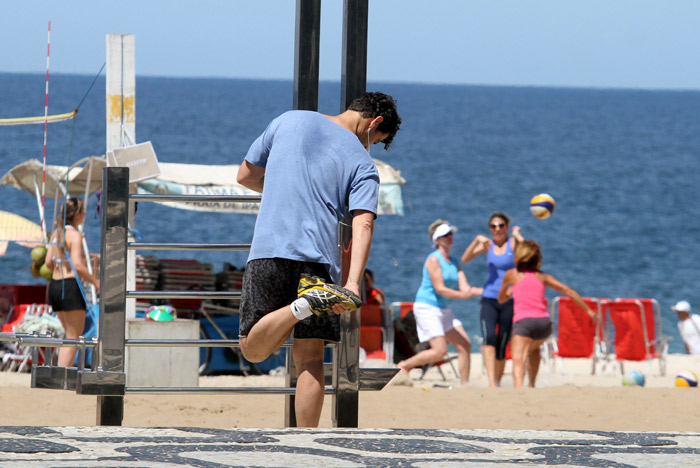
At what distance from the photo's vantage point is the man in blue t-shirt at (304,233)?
4.54 m

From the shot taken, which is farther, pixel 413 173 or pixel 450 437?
pixel 413 173

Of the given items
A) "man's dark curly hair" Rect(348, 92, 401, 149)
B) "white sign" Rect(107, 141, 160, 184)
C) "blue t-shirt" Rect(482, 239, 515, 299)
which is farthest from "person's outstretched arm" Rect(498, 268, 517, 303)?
"man's dark curly hair" Rect(348, 92, 401, 149)

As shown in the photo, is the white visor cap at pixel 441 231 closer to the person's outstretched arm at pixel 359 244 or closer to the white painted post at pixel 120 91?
the white painted post at pixel 120 91

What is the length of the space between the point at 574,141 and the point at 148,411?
3263 inches

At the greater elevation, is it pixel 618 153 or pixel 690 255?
pixel 618 153

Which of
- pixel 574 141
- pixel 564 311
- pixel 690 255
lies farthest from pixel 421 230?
pixel 574 141

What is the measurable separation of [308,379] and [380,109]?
3.64 ft

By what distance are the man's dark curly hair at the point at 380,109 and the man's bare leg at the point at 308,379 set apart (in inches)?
35.6

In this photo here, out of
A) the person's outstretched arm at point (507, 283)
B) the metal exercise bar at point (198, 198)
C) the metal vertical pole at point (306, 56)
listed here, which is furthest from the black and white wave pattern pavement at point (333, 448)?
the person's outstretched arm at point (507, 283)

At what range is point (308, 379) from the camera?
467 cm

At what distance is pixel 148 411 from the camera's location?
7965mm

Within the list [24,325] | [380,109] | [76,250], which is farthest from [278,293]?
[24,325]

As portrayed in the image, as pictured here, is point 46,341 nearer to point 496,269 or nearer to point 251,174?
point 251,174

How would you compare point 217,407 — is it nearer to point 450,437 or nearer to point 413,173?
point 450,437
